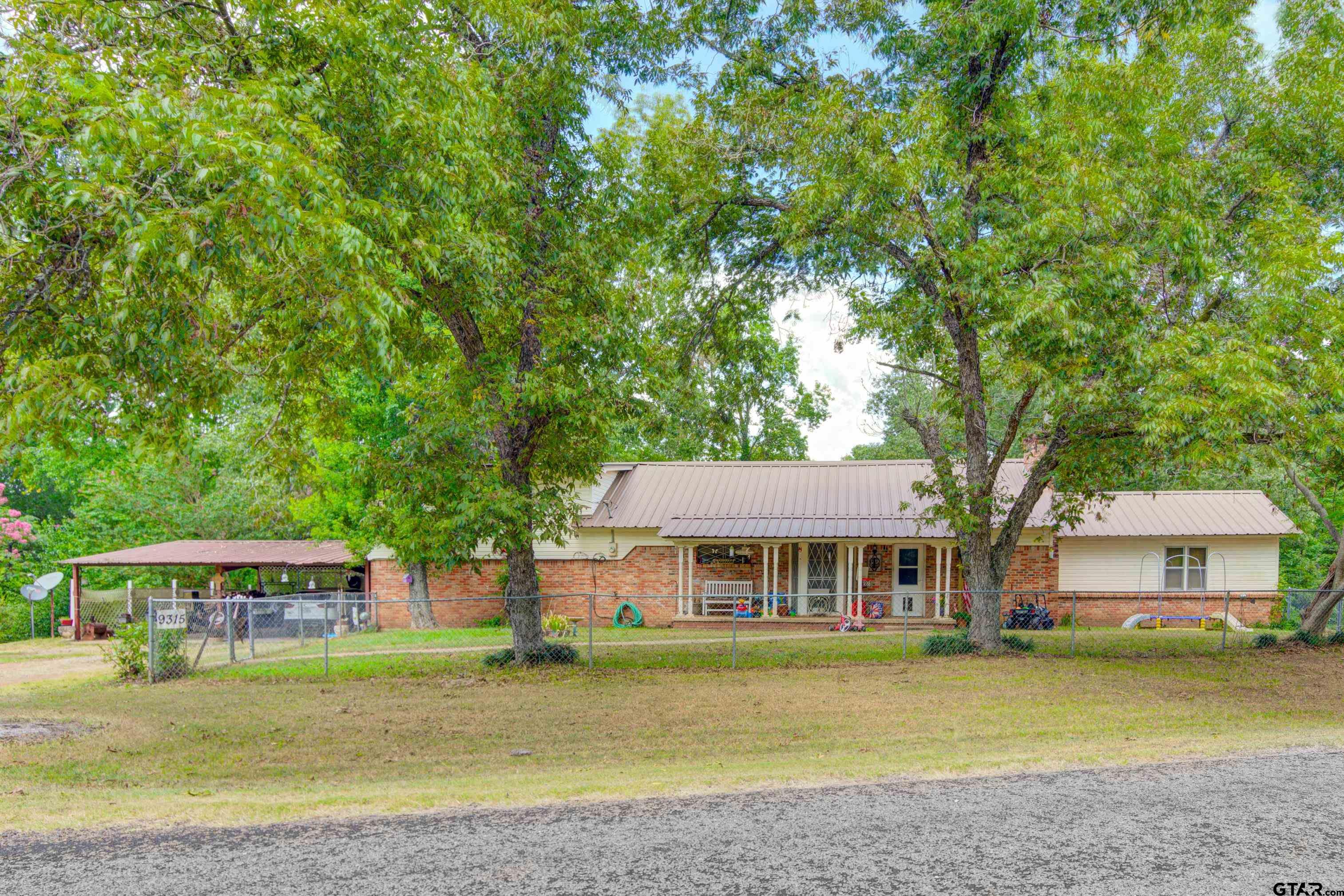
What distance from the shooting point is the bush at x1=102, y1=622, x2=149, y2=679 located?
14.6 meters

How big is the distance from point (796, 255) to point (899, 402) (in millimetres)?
32341

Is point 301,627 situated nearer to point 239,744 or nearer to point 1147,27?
point 239,744

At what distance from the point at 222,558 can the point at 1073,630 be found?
69.2 feet

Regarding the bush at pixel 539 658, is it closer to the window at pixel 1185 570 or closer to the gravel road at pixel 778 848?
the gravel road at pixel 778 848

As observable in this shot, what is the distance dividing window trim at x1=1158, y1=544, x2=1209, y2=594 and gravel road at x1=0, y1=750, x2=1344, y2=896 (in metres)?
17.4

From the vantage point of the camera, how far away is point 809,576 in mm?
23578

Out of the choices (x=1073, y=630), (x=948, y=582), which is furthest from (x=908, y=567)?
(x=1073, y=630)

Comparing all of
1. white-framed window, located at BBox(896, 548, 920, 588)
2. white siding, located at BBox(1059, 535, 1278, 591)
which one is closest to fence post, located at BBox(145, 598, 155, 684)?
white-framed window, located at BBox(896, 548, 920, 588)

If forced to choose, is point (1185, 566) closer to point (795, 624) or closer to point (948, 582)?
point (948, 582)

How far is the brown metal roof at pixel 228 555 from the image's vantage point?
24.5 metres

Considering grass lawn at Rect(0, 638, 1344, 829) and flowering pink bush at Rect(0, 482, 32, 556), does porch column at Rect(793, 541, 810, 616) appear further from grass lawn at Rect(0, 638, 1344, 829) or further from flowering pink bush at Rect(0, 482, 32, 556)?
flowering pink bush at Rect(0, 482, 32, 556)

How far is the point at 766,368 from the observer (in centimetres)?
1670

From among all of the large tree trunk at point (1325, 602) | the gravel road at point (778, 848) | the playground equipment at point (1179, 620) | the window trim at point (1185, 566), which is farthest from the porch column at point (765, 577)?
the gravel road at point (778, 848)

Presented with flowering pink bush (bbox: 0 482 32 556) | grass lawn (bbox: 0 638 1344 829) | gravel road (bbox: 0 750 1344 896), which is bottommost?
grass lawn (bbox: 0 638 1344 829)
